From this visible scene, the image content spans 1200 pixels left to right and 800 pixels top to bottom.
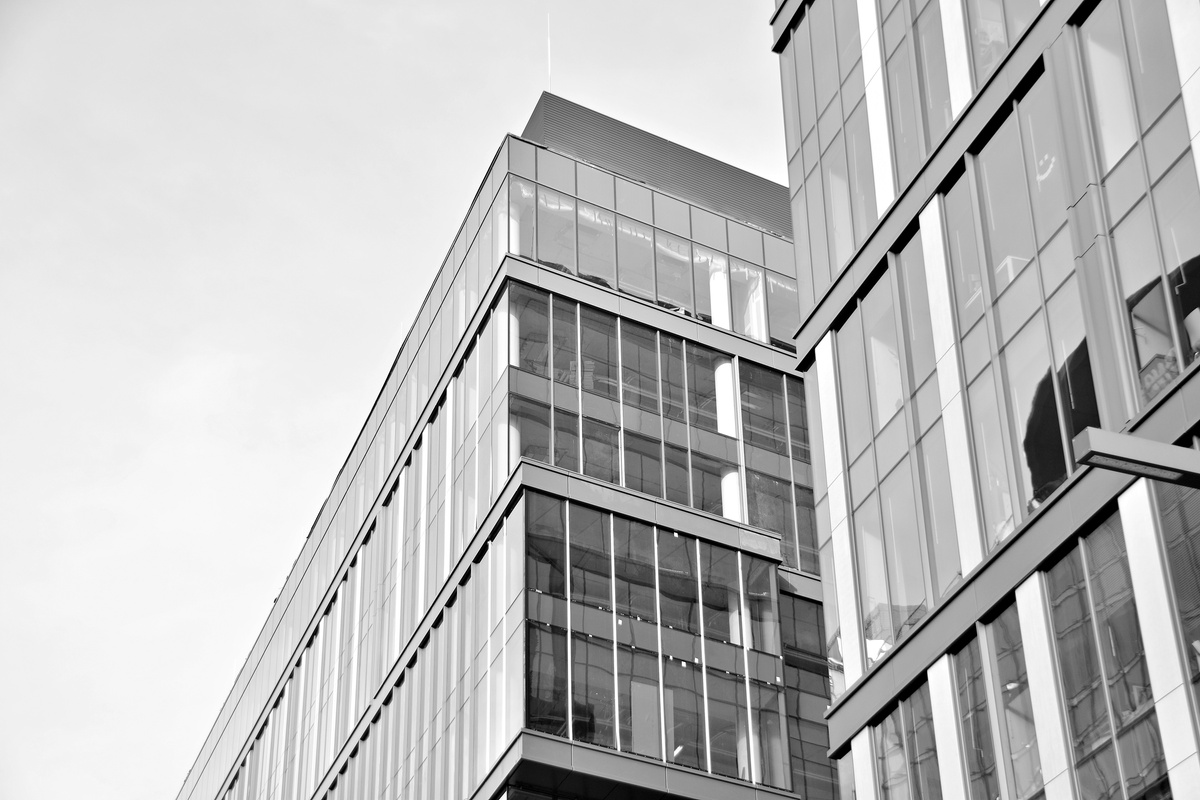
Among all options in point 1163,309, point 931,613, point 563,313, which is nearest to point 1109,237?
point 1163,309

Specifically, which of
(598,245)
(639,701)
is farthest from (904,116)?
(598,245)

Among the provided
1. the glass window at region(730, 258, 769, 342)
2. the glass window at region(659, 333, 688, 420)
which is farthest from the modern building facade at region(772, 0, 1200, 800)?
the glass window at region(730, 258, 769, 342)

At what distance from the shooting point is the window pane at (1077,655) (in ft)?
76.7

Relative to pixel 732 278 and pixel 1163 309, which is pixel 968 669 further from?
pixel 732 278

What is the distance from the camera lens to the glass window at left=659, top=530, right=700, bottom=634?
4538 cm

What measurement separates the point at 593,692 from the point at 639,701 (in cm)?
127

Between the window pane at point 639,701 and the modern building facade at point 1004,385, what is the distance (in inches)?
454

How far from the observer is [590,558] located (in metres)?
45.1

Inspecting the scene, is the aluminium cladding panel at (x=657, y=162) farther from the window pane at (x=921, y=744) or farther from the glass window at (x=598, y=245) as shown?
the window pane at (x=921, y=744)

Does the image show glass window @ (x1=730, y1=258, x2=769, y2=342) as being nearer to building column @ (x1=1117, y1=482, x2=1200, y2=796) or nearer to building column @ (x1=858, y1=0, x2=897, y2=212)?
building column @ (x1=858, y1=0, x2=897, y2=212)

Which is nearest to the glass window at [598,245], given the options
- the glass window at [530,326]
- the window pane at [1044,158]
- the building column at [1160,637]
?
the glass window at [530,326]

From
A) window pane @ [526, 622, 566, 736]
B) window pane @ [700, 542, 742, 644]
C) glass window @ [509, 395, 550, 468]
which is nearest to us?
window pane @ [526, 622, 566, 736]

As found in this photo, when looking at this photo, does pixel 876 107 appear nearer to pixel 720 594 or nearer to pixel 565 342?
pixel 720 594

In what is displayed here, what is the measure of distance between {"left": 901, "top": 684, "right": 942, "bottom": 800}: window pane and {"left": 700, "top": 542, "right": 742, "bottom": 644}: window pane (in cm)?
1721
